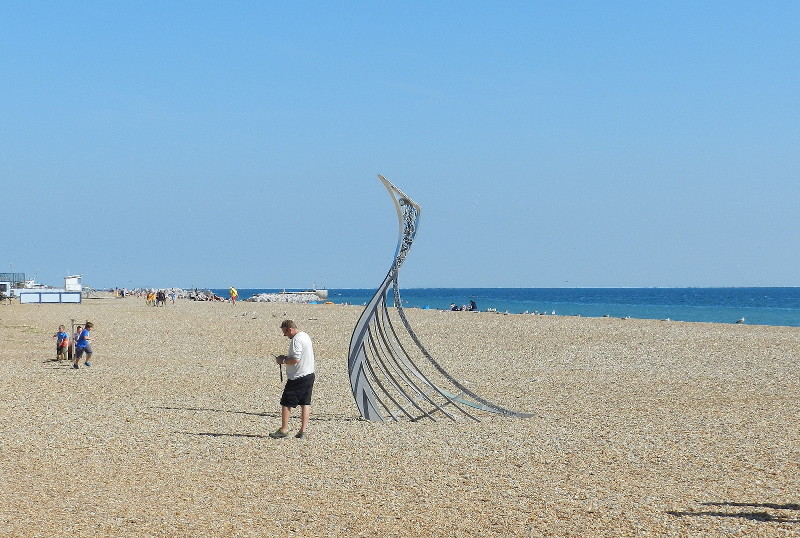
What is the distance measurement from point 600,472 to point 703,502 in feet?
3.96

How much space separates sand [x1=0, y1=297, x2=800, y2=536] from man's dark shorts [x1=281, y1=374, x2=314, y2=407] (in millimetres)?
424

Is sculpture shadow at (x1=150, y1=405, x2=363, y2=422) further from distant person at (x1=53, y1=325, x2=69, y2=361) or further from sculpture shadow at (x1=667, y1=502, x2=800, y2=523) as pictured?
distant person at (x1=53, y1=325, x2=69, y2=361)

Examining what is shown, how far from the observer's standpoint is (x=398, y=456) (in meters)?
8.48

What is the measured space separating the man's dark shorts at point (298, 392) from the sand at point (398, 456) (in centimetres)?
42

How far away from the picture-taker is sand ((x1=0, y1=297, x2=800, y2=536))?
619cm

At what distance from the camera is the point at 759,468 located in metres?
8.00

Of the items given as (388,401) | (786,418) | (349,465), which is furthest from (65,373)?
(786,418)

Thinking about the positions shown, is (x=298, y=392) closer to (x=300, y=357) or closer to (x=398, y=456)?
(x=300, y=357)

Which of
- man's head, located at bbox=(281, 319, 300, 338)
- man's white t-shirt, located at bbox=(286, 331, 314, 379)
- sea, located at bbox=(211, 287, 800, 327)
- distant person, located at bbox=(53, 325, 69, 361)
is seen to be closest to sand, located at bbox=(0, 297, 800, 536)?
distant person, located at bbox=(53, 325, 69, 361)

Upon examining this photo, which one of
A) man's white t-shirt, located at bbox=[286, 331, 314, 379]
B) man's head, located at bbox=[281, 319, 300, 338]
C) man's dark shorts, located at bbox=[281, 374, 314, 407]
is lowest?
man's dark shorts, located at bbox=[281, 374, 314, 407]

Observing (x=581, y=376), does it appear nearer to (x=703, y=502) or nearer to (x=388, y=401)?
(x=388, y=401)

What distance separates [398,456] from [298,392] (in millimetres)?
1503

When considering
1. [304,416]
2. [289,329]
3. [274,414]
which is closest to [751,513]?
[304,416]

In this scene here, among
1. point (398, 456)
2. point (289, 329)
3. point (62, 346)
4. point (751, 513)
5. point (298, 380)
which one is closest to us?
point (751, 513)
